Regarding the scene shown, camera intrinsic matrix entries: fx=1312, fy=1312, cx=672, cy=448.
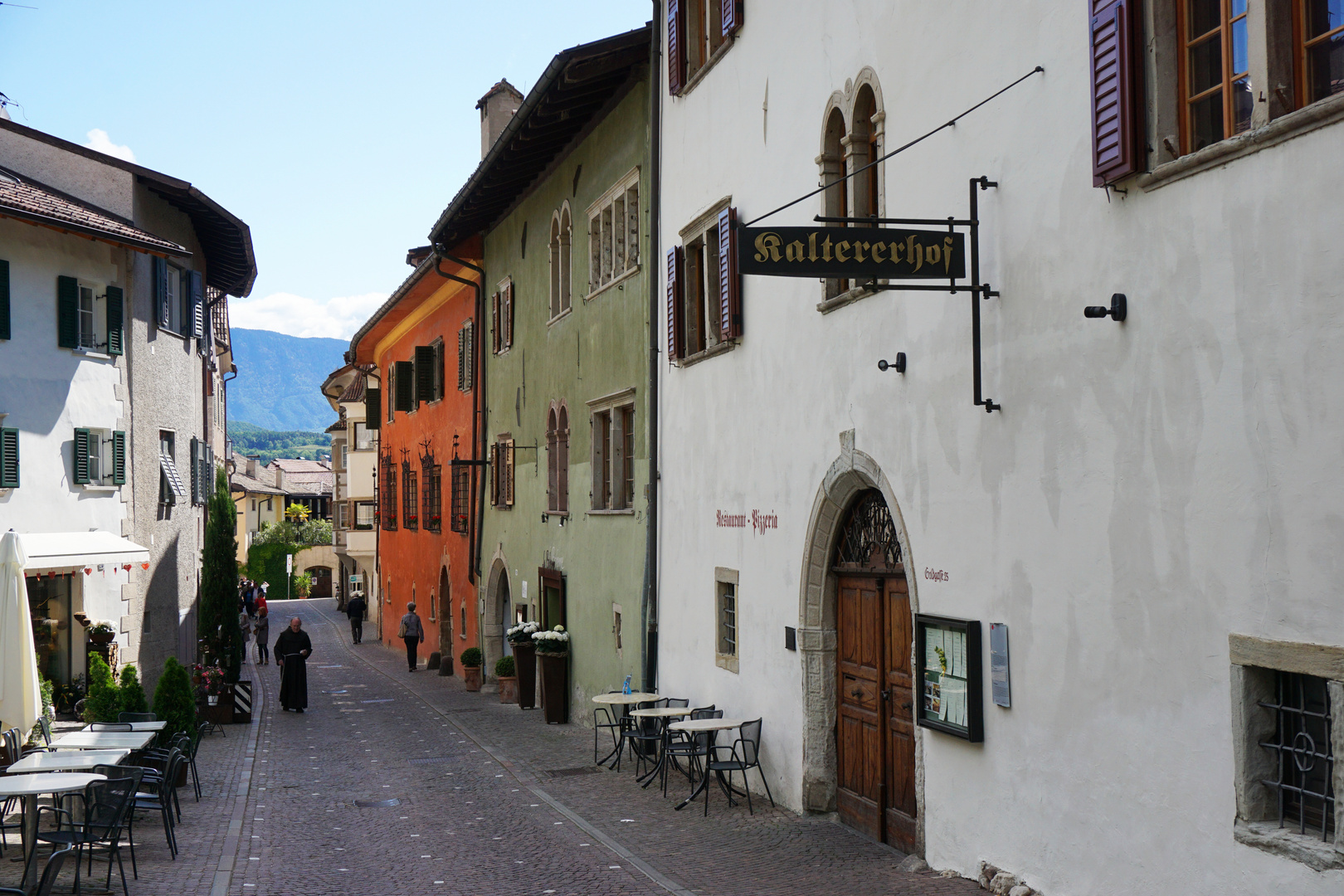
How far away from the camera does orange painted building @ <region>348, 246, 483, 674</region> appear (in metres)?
30.0

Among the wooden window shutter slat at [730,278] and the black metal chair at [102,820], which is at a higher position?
the wooden window shutter slat at [730,278]

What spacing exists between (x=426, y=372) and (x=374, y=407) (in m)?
9.94

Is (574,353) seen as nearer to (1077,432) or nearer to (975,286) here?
(975,286)

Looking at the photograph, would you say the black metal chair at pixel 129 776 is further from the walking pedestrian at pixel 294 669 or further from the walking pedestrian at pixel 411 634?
the walking pedestrian at pixel 411 634

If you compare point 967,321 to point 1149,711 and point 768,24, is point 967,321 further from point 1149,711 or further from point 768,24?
point 768,24

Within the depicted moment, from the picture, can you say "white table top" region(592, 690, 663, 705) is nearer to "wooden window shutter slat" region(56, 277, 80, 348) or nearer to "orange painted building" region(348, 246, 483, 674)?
"wooden window shutter slat" region(56, 277, 80, 348)

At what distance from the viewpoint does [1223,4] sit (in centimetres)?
698

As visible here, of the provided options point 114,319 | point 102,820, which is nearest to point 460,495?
point 114,319

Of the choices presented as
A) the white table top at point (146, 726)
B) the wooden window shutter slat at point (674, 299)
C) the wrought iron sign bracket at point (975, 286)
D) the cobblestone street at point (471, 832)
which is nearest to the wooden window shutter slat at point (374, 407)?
the cobblestone street at point (471, 832)

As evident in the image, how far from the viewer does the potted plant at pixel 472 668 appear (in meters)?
27.1

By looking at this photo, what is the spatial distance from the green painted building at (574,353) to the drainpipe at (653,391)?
23 centimetres

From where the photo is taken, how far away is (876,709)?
11.5 m

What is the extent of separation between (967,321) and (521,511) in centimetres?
1658

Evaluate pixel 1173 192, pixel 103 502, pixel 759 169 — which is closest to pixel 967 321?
pixel 1173 192
